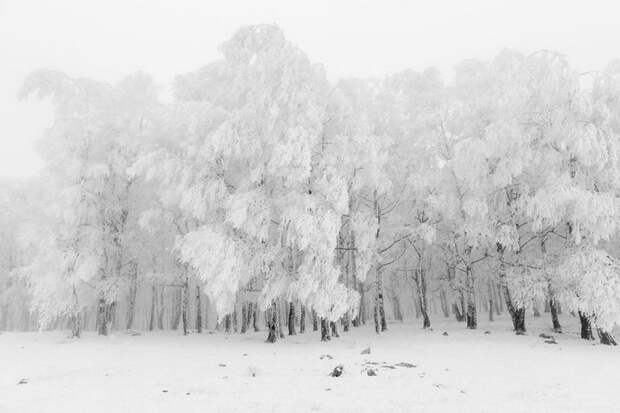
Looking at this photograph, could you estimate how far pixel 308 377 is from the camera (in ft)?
36.0

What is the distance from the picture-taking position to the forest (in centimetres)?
1762

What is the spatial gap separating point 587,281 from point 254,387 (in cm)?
1373

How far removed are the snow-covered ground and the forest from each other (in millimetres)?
2627

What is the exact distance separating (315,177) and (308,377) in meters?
10.6

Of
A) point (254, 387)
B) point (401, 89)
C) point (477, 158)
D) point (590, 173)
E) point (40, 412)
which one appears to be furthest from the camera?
point (401, 89)

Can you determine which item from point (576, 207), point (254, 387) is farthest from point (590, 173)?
point (254, 387)

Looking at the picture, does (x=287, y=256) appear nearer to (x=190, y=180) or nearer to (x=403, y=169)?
(x=190, y=180)

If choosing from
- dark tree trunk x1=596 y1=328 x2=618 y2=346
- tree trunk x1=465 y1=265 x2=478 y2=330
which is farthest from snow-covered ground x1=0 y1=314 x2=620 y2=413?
tree trunk x1=465 y1=265 x2=478 y2=330

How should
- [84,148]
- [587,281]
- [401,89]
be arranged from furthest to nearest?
1. [401,89]
2. [84,148]
3. [587,281]

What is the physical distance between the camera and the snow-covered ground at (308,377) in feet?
27.5

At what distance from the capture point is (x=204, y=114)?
19484mm

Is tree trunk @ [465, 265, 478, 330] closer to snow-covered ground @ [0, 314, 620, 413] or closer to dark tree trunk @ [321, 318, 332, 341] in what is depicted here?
snow-covered ground @ [0, 314, 620, 413]

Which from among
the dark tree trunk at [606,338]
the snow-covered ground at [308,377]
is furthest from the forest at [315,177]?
the snow-covered ground at [308,377]

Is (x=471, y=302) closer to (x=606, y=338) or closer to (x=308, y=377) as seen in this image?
(x=606, y=338)
